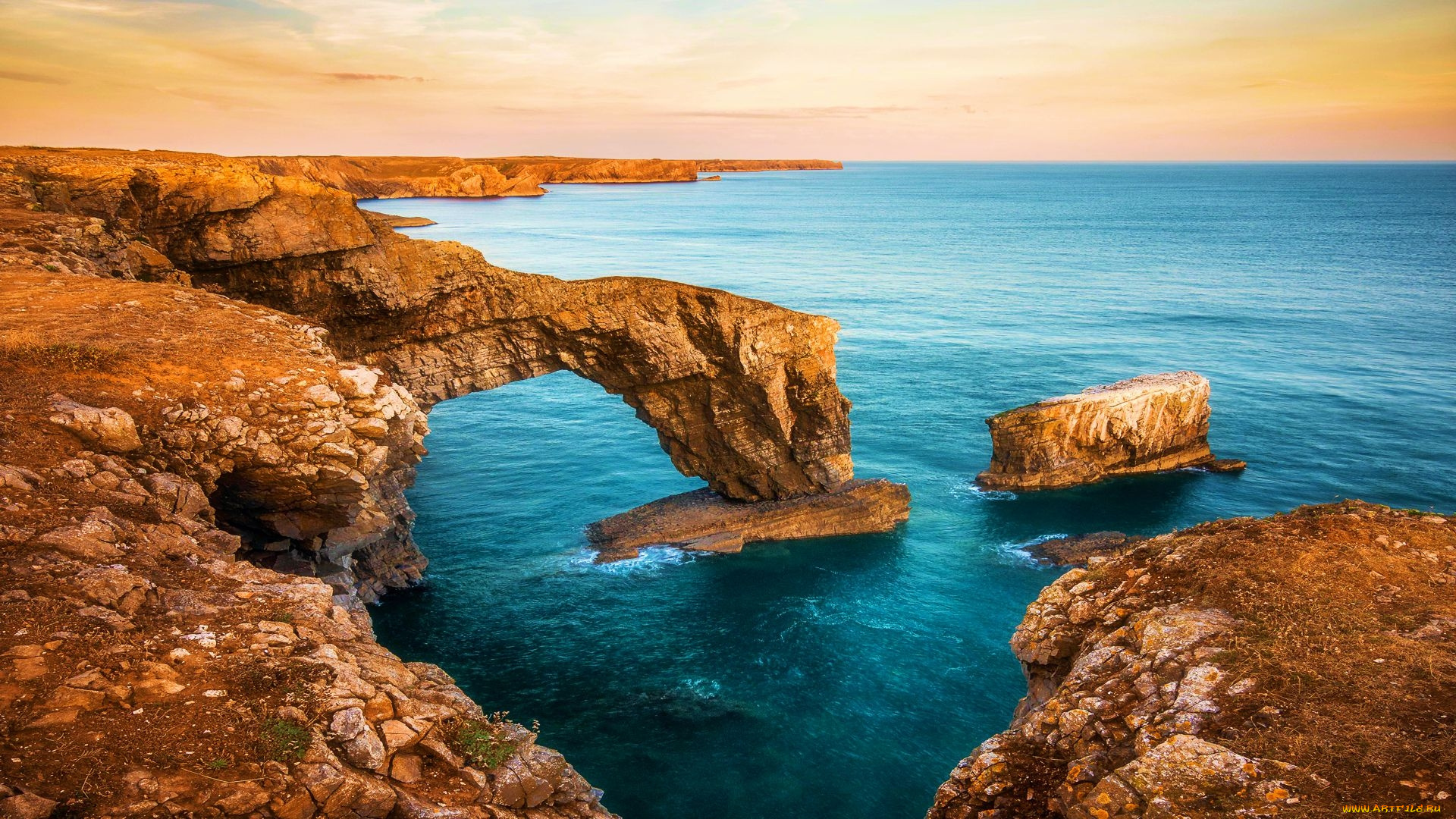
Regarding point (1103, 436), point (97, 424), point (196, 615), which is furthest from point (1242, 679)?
point (1103, 436)

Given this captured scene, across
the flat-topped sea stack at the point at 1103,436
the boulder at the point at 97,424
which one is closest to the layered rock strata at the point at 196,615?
the boulder at the point at 97,424

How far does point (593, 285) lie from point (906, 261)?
90.7 meters

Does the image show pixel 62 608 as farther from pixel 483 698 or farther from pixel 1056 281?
pixel 1056 281

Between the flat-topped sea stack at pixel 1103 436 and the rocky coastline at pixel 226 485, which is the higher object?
the rocky coastline at pixel 226 485

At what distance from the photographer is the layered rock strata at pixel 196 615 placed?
28.9 feet

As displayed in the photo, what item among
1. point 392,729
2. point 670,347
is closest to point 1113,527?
point 670,347

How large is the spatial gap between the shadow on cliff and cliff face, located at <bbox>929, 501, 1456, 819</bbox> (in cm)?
2929

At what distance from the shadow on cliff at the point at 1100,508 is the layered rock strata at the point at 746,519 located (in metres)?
5.62

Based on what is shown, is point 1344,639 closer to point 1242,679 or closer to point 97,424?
point 1242,679

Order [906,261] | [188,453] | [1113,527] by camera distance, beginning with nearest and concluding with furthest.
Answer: [188,453] → [1113,527] → [906,261]

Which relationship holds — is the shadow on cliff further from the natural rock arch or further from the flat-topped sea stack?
the natural rock arch

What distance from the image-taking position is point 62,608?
33.3 feet

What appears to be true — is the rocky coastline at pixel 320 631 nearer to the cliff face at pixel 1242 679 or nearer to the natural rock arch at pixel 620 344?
the cliff face at pixel 1242 679

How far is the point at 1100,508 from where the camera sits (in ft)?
153
